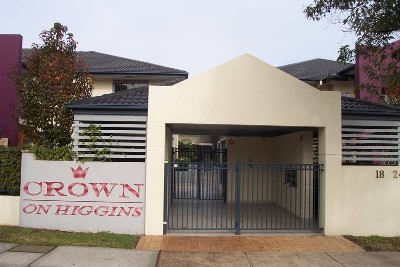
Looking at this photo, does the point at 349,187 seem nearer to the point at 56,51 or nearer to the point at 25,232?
the point at 25,232

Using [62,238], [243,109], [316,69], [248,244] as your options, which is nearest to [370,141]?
[243,109]

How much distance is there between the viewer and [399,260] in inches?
297

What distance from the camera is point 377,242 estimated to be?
352 inches

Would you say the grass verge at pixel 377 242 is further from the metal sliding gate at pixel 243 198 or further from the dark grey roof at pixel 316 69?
the dark grey roof at pixel 316 69

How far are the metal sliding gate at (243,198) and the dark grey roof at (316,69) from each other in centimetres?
752

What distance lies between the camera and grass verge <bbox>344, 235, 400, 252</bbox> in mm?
A: 8477

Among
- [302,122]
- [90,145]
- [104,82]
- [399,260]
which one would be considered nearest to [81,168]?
[90,145]

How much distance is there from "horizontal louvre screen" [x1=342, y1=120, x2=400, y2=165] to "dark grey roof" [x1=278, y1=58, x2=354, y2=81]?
9.23 m

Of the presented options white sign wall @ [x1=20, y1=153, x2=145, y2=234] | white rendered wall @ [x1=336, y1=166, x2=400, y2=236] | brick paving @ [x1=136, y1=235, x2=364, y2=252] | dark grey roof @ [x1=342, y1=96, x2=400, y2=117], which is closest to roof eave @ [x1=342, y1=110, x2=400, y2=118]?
dark grey roof @ [x1=342, y1=96, x2=400, y2=117]

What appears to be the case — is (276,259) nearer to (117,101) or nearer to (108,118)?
(108,118)

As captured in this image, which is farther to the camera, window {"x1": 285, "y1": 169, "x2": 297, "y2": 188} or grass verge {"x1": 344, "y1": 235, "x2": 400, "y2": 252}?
window {"x1": 285, "y1": 169, "x2": 297, "y2": 188}

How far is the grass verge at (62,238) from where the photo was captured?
828 cm

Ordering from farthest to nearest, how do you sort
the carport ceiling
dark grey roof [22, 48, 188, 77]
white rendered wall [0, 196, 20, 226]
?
dark grey roof [22, 48, 188, 77], the carport ceiling, white rendered wall [0, 196, 20, 226]

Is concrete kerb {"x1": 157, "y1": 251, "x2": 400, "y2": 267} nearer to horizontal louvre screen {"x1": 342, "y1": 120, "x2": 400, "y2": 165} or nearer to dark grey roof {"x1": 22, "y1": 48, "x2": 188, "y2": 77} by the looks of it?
horizontal louvre screen {"x1": 342, "y1": 120, "x2": 400, "y2": 165}
